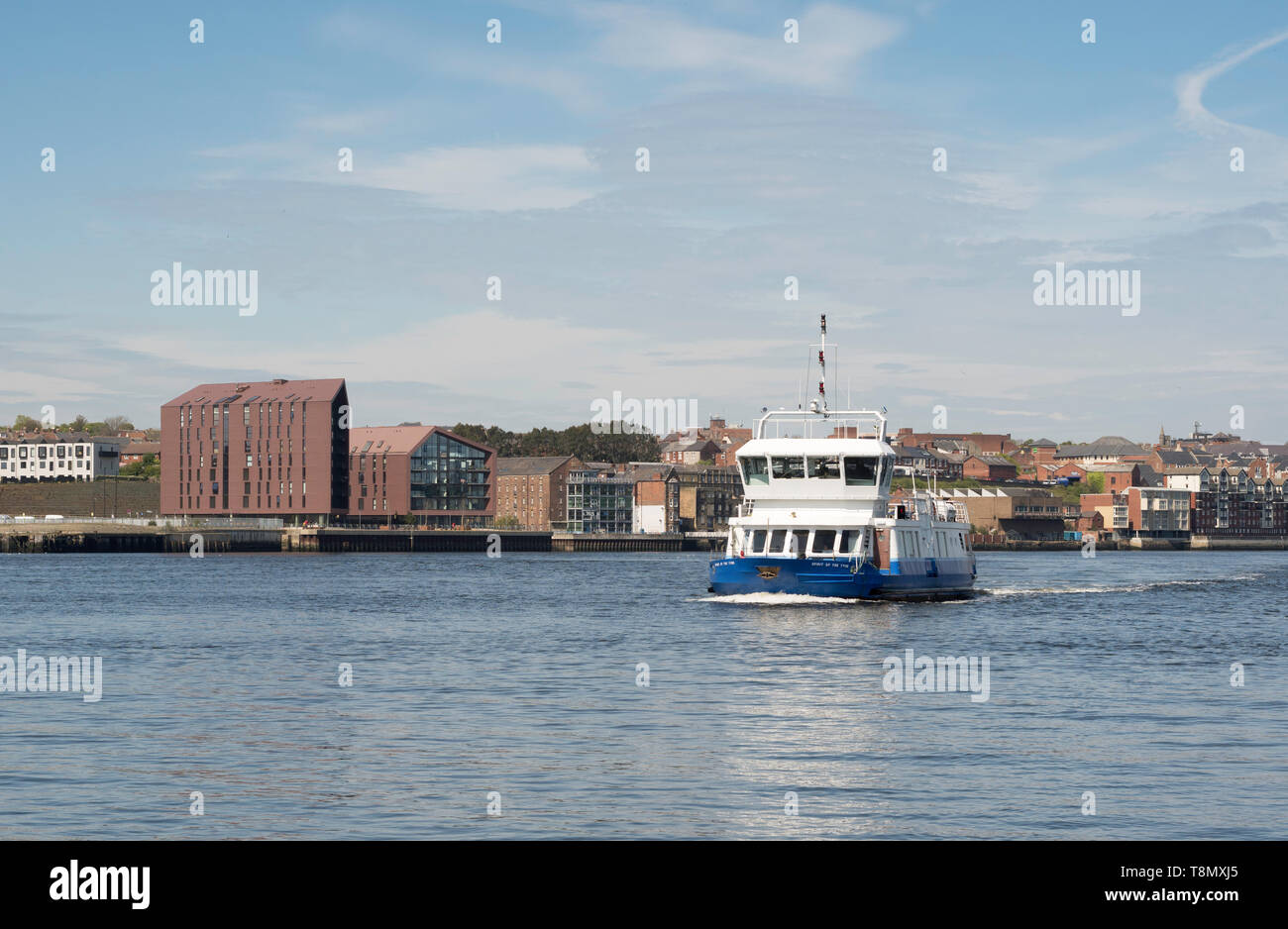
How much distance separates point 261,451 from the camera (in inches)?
7657

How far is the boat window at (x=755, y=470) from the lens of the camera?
197 feet

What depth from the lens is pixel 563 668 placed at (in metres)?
36.3

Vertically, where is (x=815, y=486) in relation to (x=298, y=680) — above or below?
above

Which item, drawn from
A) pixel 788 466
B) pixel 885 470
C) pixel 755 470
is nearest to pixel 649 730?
pixel 788 466

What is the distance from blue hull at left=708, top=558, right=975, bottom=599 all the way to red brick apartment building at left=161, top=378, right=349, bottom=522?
13836cm

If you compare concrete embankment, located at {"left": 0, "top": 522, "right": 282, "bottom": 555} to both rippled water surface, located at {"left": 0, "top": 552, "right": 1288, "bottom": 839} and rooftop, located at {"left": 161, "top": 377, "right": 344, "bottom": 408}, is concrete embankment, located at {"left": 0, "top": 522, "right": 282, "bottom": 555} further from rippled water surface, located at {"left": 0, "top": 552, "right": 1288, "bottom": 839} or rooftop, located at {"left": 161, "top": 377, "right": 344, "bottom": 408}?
rippled water surface, located at {"left": 0, "top": 552, "right": 1288, "bottom": 839}

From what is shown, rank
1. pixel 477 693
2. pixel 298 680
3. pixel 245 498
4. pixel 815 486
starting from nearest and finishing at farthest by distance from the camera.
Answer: pixel 477 693, pixel 298 680, pixel 815 486, pixel 245 498

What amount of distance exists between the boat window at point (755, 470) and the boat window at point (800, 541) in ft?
9.47


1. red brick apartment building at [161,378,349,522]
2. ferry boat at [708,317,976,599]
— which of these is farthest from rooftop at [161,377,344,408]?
ferry boat at [708,317,976,599]

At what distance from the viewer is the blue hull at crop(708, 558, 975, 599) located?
56.4m
